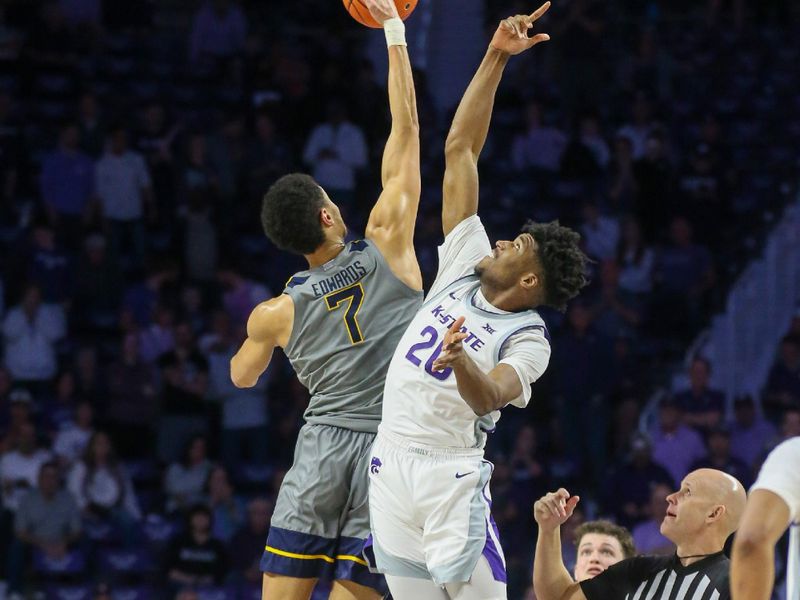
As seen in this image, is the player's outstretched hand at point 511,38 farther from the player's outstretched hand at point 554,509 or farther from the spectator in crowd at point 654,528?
the spectator in crowd at point 654,528

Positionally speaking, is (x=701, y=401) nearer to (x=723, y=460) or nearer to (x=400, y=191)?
(x=723, y=460)

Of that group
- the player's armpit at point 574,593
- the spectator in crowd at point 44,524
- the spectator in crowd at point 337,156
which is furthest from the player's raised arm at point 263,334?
the spectator in crowd at point 337,156

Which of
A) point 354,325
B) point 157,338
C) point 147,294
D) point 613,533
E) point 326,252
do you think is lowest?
point 157,338

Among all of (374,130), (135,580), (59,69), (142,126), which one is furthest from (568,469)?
(59,69)

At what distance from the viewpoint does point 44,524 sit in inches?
411

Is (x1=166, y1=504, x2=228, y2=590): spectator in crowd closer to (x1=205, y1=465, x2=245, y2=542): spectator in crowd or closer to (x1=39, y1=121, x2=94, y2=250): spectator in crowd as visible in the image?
(x1=205, y1=465, x2=245, y2=542): spectator in crowd

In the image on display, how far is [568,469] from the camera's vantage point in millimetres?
11273

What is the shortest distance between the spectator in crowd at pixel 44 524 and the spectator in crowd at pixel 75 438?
Answer: 0.34m

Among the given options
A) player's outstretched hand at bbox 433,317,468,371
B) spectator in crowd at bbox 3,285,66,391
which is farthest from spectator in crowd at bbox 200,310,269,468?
player's outstretched hand at bbox 433,317,468,371

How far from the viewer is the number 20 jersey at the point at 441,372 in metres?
4.57

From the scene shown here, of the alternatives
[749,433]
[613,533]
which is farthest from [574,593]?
[749,433]

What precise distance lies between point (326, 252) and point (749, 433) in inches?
268

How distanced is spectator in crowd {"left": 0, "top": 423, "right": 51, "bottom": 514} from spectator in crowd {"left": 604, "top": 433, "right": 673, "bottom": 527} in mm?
4440

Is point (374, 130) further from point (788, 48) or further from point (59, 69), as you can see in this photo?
point (788, 48)
